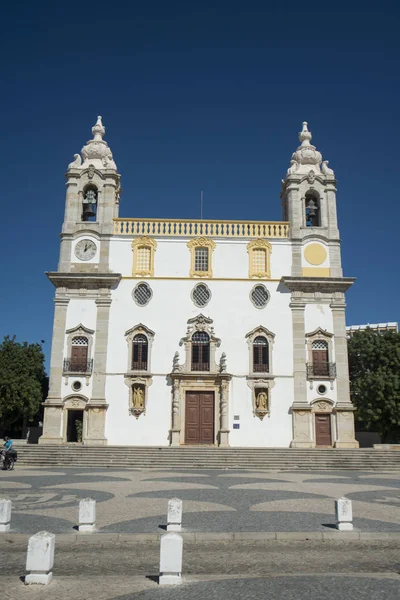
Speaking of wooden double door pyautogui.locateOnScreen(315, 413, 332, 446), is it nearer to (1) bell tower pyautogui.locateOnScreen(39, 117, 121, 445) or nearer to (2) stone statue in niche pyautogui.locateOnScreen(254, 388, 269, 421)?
(2) stone statue in niche pyautogui.locateOnScreen(254, 388, 269, 421)

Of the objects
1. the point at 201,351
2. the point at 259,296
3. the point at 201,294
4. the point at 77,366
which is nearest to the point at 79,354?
the point at 77,366

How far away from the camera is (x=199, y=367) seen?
2931 cm

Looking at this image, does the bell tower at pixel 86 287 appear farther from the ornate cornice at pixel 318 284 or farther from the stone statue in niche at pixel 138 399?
the ornate cornice at pixel 318 284

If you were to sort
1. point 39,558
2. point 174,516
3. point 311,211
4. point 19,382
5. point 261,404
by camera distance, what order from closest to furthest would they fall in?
point 39,558, point 174,516, point 261,404, point 311,211, point 19,382

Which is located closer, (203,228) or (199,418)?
(199,418)

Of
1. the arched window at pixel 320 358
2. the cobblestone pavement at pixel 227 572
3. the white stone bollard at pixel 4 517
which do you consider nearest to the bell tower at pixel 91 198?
the arched window at pixel 320 358

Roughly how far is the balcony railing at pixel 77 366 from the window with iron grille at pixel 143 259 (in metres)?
5.85

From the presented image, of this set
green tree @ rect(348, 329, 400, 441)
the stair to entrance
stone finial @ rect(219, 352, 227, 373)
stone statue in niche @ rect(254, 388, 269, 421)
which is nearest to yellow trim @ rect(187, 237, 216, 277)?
stone finial @ rect(219, 352, 227, 373)

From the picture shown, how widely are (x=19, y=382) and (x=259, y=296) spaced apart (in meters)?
16.1

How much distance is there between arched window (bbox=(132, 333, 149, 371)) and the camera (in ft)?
95.6

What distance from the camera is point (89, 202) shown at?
31.8 metres

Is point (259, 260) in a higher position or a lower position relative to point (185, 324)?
higher

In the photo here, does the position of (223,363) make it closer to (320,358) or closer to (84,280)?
(320,358)

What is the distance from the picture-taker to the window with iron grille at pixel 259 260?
30.9 metres
